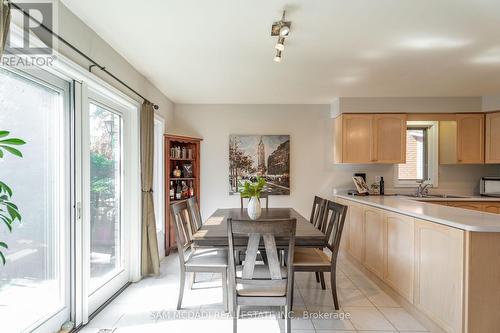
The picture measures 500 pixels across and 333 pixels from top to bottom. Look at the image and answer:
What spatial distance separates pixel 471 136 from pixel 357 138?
1.78 m

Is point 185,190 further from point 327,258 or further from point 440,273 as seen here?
point 440,273

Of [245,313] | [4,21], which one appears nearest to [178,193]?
[245,313]

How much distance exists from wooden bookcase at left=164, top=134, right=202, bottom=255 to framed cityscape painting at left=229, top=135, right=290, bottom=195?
59cm

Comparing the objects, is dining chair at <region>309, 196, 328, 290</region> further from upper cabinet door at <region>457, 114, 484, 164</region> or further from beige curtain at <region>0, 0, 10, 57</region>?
beige curtain at <region>0, 0, 10, 57</region>

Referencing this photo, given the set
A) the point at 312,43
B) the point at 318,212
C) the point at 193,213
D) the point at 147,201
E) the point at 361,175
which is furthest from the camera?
the point at 361,175

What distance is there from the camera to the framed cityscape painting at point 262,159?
4695mm

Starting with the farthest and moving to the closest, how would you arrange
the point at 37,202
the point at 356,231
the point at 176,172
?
the point at 176,172, the point at 356,231, the point at 37,202

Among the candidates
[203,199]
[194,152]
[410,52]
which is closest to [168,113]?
[194,152]

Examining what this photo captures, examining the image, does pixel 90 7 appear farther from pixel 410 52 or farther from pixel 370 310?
pixel 370 310

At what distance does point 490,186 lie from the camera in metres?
4.34

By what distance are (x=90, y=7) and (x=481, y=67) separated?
12.6 ft

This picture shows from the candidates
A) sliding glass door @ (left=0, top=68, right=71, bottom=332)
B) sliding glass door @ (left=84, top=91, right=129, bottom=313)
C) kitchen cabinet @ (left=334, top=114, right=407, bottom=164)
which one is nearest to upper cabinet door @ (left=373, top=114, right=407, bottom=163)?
kitchen cabinet @ (left=334, top=114, right=407, bottom=164)

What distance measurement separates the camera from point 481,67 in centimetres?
302

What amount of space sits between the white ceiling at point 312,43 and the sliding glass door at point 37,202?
0.70 meters
